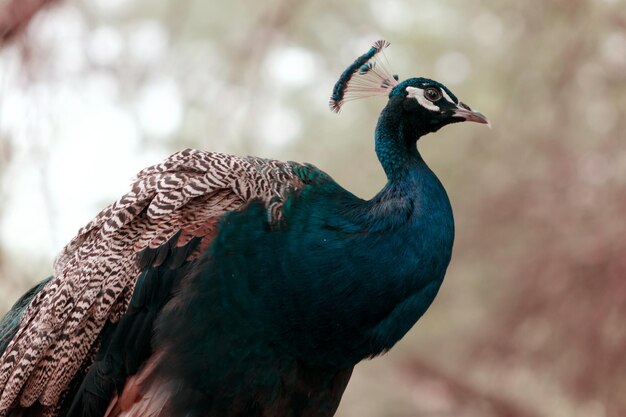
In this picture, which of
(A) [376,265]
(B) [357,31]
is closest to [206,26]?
(B) [357,31]

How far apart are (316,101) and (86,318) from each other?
6.03 meters

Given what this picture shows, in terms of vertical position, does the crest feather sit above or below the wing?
above

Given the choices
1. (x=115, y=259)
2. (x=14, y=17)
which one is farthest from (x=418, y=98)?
(x=14, y=17)

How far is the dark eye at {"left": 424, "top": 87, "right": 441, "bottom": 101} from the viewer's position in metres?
3.84

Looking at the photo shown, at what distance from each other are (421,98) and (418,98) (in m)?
0.01

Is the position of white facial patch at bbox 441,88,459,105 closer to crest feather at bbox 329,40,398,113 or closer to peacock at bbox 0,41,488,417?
crest feather at bbox 329,40,398,113

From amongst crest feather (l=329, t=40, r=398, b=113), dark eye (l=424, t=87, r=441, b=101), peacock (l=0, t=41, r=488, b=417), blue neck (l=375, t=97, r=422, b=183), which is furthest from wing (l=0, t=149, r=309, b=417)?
dark eye (l=424, t=87, r=441, b=101)

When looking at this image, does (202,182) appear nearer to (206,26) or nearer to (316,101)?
(206,26)

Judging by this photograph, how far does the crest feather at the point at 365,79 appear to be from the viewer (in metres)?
3.95

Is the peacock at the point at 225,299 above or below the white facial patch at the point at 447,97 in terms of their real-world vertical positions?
below

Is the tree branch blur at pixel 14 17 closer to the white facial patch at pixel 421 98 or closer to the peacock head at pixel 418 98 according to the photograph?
the peacock head at pixel 418 98

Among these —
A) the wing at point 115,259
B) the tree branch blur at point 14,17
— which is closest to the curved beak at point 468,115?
the wing at point 115,259

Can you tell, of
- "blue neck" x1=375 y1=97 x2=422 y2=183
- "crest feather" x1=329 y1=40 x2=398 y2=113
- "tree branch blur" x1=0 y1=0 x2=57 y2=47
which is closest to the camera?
"blue neck" x1=375 y1=97 x2=422 y2=183

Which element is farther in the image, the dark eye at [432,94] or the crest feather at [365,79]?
the crest feather at [365,79]
